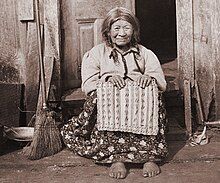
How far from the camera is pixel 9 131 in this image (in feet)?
17.9

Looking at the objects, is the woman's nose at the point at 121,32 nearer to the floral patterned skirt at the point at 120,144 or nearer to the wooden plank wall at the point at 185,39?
the floral patterned skirt at the point at 120,144

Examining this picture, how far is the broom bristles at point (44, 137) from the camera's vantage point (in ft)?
16.8

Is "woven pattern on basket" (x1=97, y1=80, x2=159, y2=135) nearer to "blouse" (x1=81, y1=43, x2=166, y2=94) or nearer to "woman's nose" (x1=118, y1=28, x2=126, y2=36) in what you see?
"blouse" (x1=81, y1=43, x2=166, y2=94)

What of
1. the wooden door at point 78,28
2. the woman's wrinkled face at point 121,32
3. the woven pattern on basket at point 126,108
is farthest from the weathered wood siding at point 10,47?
the woven pattern on basket at point 126,108

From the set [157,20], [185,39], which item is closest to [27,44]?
[185,39]

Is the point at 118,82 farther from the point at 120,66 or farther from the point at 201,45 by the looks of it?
the point at 201,45

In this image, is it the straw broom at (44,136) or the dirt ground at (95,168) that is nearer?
the dirt ground at (95,168)

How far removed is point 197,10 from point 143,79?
1.40 m

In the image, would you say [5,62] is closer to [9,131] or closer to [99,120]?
[9,131]

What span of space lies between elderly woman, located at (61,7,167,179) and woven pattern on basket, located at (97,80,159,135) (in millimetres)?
62

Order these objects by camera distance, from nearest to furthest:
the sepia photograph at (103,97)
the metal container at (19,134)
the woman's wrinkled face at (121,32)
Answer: the sepia photograph at (103,97) < the woman's wrinkled face at (121,32) < the metal container at (19,134)

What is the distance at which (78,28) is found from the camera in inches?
234

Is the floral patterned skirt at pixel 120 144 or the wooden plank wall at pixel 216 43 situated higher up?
the wooden plank wall at pixel 216 43

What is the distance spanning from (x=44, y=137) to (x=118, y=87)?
90 centimetres
